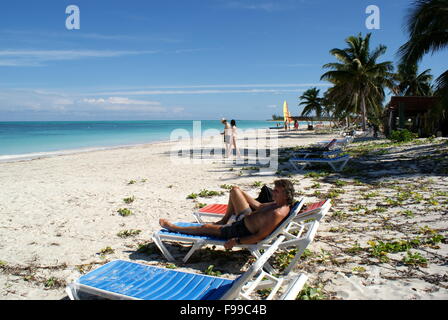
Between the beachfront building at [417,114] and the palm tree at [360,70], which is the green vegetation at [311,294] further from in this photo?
the palm tree at [360,70]

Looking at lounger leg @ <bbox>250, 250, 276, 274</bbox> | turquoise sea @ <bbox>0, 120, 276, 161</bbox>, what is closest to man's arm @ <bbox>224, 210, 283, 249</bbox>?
lounger leg @ <bbox>250, 250, 276, 274</bbox>

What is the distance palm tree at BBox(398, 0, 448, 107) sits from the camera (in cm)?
984

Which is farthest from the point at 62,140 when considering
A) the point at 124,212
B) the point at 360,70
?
the point at 124,212

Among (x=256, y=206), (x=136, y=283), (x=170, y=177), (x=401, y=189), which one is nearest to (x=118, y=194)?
(x=170, y=177)

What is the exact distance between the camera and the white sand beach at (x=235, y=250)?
10.6 ft

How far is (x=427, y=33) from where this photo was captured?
34.6 ft

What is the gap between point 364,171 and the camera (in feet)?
29.5

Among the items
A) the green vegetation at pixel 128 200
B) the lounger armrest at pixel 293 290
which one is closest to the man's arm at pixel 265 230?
the lounger armrest at pixel 293 290

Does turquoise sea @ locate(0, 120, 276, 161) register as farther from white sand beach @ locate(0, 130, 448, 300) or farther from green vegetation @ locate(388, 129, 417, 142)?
green vegetation @ locate(388, 129, 417, 142)

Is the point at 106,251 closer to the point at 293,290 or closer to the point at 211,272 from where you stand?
the point at 211,272

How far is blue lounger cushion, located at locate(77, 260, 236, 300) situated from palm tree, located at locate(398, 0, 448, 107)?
9.88m

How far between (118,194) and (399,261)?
5839mm

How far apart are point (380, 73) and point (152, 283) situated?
28.0 metres
